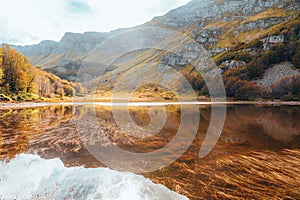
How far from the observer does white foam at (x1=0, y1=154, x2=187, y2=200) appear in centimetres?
651

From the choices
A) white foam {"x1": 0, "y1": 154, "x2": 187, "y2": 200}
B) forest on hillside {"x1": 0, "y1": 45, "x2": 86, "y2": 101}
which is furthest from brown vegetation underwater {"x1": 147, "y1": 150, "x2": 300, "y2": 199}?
forest on hillside {"x1": 0, "y1": 45, "x2": 86, "y2": 101}

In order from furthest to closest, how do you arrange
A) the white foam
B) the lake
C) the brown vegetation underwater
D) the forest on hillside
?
the forest on hillside < the lake < the brown vegetation underwater < the white foam

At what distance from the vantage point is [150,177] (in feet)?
27.3

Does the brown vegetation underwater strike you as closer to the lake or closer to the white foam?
the lake

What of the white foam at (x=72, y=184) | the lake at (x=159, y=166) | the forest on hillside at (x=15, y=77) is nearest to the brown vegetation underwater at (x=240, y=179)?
the lake at (x=159, y=166)

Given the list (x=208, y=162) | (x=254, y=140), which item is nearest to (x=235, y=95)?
(x=254, y=140)

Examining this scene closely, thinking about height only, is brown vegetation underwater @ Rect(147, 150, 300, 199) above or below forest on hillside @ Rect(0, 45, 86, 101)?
below

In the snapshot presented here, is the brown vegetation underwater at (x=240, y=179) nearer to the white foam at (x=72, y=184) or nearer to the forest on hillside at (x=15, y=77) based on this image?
the white foam at (x=72, y=184)

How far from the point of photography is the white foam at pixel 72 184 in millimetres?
6512

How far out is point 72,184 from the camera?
288 inches

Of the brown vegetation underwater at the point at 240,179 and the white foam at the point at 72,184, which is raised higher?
the brown vegetation underwater at the point at 240,179

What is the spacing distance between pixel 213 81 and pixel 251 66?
2324cm

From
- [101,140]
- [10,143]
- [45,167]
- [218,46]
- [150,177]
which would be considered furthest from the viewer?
[218,46]

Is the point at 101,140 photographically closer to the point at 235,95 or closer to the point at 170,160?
the point at 170,160
